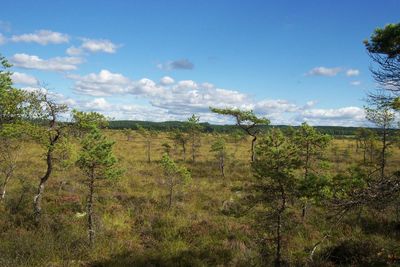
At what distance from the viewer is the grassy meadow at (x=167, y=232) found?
12469 mm

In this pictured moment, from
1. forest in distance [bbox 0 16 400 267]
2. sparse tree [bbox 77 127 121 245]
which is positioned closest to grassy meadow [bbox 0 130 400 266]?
forest in distance [bbox 0 16 400 267]

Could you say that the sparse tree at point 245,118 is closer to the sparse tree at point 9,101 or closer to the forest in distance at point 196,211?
the forest in distance at point 196,211

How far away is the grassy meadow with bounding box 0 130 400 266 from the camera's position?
40.9 ft

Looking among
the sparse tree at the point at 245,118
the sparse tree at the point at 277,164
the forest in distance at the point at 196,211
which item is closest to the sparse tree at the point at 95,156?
the forest in distance at the point at 196,211

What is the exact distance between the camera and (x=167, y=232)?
17.0 m

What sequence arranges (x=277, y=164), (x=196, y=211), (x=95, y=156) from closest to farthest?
1. (x=277, y=164)
2. (x=95, y=156)
3. (x=196, y=211)

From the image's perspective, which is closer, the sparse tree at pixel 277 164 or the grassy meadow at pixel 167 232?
the sparse tree at pixel 277 164

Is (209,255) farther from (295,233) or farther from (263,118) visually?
(263,118)

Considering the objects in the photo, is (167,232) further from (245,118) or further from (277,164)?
(245,118)

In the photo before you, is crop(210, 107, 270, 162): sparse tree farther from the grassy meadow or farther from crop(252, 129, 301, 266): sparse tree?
crop(252, 129, 301, 266): sparse tree

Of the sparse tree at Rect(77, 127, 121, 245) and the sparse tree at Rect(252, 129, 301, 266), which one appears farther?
the sparse tree at Rect(77, 127, 121, 245)

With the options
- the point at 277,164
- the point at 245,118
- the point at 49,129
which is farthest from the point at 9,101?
the point at 245,118

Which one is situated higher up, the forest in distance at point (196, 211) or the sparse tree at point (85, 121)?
the sparse tree at point (85, 121)

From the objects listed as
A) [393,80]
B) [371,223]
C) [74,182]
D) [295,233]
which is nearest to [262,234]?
[295,233]
